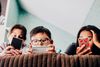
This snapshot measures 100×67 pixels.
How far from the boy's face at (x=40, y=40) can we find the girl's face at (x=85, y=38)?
4.7 inches

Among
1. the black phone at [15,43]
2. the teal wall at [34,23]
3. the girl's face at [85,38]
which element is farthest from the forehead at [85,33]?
the teal wall at [34,23]

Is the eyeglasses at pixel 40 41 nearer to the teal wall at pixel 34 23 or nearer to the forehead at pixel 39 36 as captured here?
the forehead at pixel 39 36

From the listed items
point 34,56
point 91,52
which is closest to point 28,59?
point 34,56

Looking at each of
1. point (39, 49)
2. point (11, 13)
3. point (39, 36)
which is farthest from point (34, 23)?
point (39, 49)

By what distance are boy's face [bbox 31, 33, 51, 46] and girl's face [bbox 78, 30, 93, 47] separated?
118 millimetres

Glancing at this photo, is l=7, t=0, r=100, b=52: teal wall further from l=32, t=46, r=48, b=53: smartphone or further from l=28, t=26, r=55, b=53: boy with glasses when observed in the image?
l=32, t=46, r=48, b=53: smartphone

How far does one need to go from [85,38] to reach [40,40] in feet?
0.54

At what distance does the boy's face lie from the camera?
0.79 metres

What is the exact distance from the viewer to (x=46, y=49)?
71cm

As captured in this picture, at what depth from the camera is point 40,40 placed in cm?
81

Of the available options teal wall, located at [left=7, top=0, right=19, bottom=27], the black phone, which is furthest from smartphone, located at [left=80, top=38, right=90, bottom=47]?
teal wall, located at [left=7, top=0, right=19, bottom=27]

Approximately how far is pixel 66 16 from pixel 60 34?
45 centimetres

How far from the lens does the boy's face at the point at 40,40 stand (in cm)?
79

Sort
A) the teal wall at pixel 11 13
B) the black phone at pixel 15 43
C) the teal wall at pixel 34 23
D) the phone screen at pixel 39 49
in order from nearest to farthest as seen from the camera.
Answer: the phone screen at pixel 39 49, the black phone at pixel 15 43, the teal wall at pixel 11 13, the teal wall at pixel 34 23
